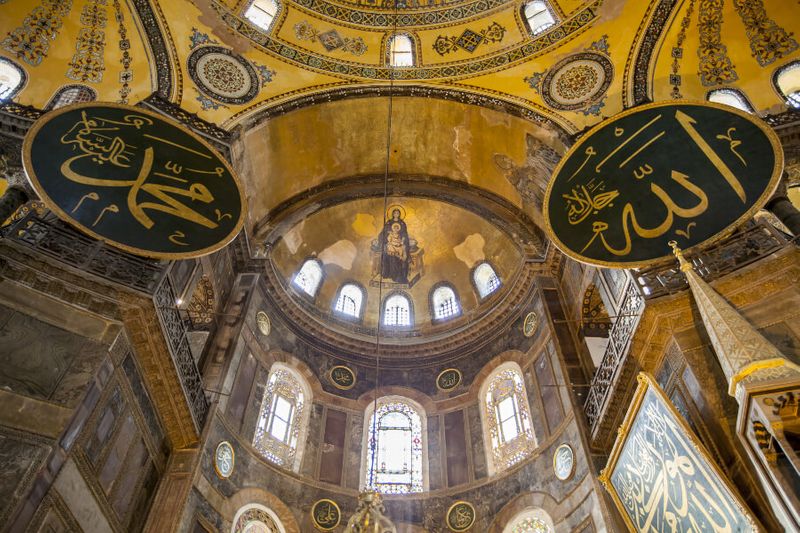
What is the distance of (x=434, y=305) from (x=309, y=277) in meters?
3.11

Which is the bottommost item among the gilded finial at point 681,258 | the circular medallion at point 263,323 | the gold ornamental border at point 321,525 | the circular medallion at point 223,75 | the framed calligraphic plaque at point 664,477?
the framed calligraphic plaque at point 664,477

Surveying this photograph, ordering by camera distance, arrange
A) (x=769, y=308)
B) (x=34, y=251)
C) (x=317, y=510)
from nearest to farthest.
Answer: (x=769, y=308) < (x=34, y=251) < (x=317, y=510)

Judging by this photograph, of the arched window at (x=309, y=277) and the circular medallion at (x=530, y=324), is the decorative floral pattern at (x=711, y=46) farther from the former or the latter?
the arched window at (x=309, y=277)

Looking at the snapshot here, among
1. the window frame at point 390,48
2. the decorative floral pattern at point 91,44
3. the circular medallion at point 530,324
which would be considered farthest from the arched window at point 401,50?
the circular medallion at point 530,324

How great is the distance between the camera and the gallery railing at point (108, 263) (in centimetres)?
703

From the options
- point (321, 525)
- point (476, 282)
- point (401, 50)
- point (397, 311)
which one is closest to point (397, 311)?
point (397, 311)

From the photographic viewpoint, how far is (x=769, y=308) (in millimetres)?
6391

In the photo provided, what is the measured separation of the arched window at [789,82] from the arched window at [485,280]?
6.55 metres

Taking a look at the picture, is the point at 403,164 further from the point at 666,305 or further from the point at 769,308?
the point at 769,308

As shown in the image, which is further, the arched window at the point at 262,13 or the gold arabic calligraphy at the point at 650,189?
the arched window at the point at 262,13

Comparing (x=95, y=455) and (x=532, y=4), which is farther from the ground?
(x=532, y=4)

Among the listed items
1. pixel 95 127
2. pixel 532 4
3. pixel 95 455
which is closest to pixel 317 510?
pixel 95 455

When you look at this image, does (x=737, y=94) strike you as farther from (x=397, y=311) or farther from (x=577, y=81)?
(x=397, y=311)

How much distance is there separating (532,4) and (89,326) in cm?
1164
